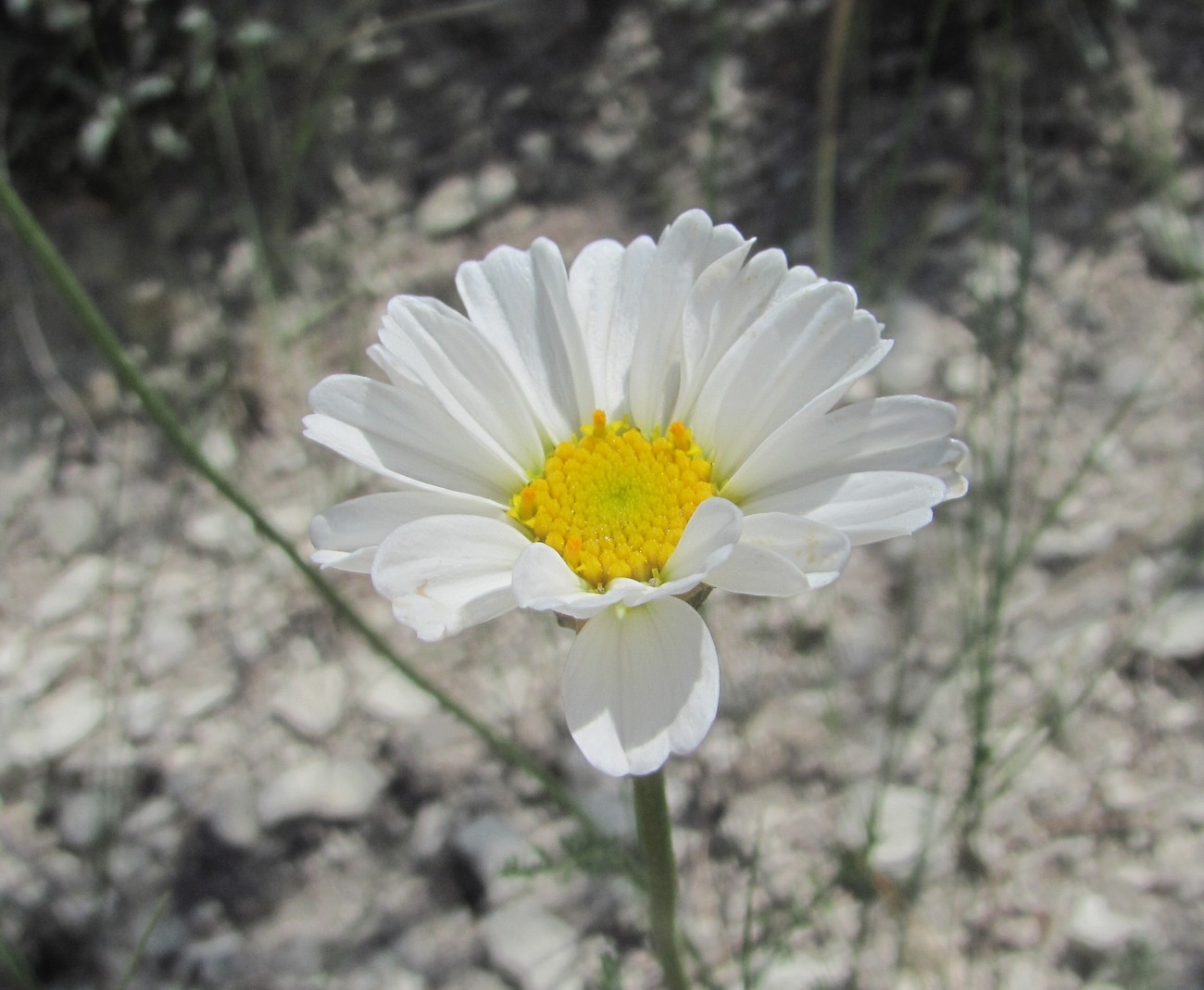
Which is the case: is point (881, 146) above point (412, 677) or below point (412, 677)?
below

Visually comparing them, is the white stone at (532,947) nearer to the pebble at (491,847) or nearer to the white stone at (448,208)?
the pebble at (491,847)

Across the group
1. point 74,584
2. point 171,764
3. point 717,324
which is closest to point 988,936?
point 717,324

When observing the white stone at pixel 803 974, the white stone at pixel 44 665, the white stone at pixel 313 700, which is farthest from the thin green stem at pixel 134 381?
the white stone at pixel 44 665

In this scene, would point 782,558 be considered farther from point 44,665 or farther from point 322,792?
point 44,665

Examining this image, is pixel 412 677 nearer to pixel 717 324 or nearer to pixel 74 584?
pixel 717 324

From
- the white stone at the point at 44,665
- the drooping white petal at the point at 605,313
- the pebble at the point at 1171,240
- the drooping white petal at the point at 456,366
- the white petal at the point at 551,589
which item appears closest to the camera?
the white petal at the point at 551,589
